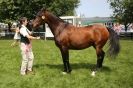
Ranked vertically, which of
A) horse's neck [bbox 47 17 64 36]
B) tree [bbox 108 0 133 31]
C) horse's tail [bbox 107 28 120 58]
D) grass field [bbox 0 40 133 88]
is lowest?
tree [bbox 108 0 133 31]

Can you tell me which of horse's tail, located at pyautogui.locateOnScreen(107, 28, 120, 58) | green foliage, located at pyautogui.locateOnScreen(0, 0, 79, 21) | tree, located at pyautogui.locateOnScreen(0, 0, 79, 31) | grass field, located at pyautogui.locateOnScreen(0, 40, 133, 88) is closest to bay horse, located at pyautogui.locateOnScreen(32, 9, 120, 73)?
horse's tail, located at pyautogui.locateOnScreen(107, 28, 120, 58)

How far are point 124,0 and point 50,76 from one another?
111 feet

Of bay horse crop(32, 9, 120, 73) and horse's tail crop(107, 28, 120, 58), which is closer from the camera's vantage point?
bay horse crop(32, 9, 120, 73)

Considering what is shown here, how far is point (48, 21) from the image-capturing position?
12617 millimetres

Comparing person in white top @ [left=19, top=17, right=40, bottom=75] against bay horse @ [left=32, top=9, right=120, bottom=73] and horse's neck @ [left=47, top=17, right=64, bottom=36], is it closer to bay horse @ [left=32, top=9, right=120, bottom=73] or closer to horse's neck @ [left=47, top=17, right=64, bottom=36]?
bay horse @ [left=32, top=9, right=120, bottom=73]

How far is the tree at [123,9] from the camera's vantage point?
143 ft

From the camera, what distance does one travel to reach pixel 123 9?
4562cm

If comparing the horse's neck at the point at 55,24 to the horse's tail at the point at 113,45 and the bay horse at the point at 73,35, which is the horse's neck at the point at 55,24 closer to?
the bay horse at the point at 73,35

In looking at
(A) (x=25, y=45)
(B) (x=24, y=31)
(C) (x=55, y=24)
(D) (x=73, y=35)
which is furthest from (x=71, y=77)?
(B) (x=24, y=31)

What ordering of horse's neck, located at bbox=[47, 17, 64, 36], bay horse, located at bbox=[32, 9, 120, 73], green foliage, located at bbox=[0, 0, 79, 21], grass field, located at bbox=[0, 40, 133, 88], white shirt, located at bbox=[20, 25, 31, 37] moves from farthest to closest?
green foliage, located at bbox=[0, 0, 79, 21], horse's neck, located at bbox=[47, 17, 64, 36], bay horse, located at bbox=[32, 9, 120, 73], white shirt, located at bbox=[20, 25, 31, 37], grass field, located at bbox=[0, 40, 133, 88]

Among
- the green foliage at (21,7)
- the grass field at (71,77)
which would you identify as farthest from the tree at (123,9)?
the grass field at (71,77)

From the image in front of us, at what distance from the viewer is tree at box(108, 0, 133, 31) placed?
143ft

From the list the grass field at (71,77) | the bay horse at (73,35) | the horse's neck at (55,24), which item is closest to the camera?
the grass field at (71,77)

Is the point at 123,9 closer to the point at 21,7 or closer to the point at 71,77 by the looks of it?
the point at 21,7
